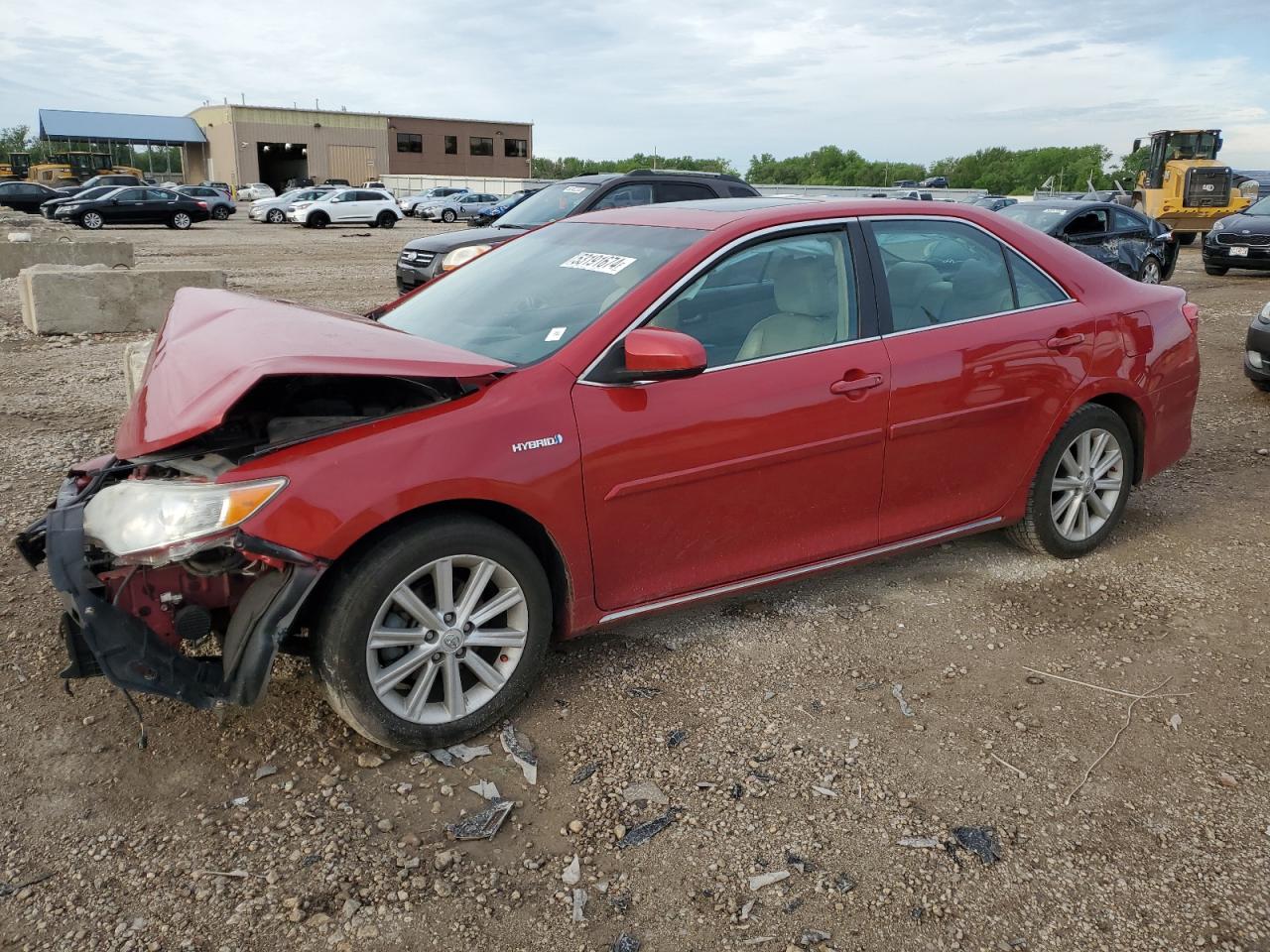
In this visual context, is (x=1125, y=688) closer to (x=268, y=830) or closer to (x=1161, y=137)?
(x=268, y=830)

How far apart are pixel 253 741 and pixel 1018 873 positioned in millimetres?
2346

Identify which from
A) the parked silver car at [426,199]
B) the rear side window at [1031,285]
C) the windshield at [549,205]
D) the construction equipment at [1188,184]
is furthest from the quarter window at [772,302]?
the parked silver car at [426,199]

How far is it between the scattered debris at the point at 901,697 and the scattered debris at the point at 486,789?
145cm

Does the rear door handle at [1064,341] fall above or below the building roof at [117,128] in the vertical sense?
below

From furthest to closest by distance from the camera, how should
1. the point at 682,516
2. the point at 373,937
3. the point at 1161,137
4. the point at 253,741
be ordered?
the point at 1161,137, the point at 682,516, the point at 253,741, the point at 373,937

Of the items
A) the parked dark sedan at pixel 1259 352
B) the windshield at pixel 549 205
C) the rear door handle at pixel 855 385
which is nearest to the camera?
the rear door handle at pixel 855 385

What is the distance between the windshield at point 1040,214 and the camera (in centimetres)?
1381

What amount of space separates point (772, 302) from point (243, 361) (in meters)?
1.91

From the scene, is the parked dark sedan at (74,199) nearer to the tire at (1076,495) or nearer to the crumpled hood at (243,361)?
the crumpled hood at (243,361)

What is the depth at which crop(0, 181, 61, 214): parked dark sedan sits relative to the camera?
40.1 metres

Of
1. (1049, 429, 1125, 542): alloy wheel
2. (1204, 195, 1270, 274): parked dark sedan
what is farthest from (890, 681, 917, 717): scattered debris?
(1204, 195, 1270, 274): parked dark sedan

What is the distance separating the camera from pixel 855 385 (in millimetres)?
3814

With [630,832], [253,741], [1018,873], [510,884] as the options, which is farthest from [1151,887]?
[253,741]

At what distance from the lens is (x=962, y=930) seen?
2518 mm
